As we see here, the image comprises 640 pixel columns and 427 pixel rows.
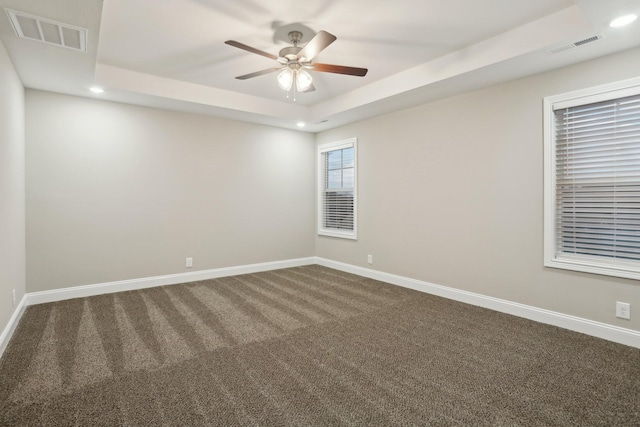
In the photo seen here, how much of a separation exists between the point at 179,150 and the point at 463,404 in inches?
178

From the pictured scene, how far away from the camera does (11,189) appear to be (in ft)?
9.91

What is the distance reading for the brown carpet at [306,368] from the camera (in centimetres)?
184

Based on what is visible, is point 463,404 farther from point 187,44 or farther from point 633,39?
point 187,44

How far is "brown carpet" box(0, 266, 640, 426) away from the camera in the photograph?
1.84 m

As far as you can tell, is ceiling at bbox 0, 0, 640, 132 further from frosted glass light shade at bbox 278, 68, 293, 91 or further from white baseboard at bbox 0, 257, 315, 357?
white baseboard at bbox 0, 257, 315, 357

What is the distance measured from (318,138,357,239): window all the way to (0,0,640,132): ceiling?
52.6 inches

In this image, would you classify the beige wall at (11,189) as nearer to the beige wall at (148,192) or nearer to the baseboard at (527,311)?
the beige wall at (148,192)

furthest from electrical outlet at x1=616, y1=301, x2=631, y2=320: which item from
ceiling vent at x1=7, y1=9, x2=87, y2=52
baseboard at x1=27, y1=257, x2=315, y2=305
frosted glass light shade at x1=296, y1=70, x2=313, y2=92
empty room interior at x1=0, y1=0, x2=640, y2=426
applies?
ceiling vent at x1=7, y1=9, x2=87, y2=52

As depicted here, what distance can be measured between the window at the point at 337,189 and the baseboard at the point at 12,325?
418 cm

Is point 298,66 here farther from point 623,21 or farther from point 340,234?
point 340,234

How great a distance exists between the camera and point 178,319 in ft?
10.8

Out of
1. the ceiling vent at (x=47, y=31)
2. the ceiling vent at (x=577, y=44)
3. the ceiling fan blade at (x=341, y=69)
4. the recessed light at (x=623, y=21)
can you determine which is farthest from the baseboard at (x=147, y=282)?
the recessed light at (x=623, y=21)

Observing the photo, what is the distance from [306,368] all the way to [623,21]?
11.0 feet

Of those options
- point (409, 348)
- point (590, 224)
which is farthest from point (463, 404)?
point (590, 224)
